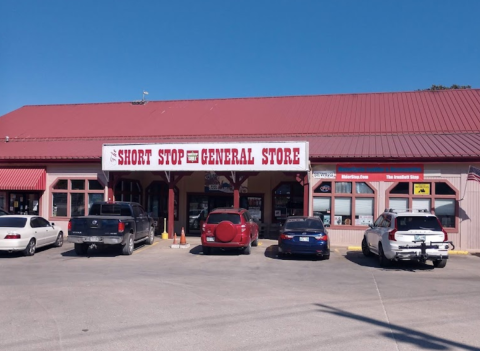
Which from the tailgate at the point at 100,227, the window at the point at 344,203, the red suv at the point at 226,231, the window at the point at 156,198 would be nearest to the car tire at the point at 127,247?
the tailgate at the point at 100,227

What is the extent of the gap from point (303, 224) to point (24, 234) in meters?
9.49

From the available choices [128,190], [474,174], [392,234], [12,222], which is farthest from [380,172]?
[12,222]

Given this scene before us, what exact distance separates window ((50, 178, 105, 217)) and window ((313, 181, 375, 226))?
10.6m

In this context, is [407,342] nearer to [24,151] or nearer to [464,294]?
[464,294]

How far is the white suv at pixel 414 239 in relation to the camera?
13.8m

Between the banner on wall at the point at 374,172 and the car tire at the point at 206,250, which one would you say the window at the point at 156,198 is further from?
the car tire at the point at 206,250

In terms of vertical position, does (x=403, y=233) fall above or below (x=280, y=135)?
below

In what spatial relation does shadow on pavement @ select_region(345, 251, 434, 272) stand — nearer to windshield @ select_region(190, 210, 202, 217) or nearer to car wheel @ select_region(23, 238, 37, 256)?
windshield @ select_region(190, 210, 202, 217)

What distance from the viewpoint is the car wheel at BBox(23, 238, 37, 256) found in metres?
16.4

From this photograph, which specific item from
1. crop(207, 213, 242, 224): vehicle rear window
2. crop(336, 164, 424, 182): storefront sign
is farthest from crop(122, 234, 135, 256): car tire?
crop(336, 164, 424, 182): storefront sign

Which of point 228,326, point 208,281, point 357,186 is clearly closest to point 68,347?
point 228,326

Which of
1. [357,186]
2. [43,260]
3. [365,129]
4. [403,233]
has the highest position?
[365,129]

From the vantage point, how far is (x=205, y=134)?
2617cm

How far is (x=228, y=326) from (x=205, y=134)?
63.2 feet
